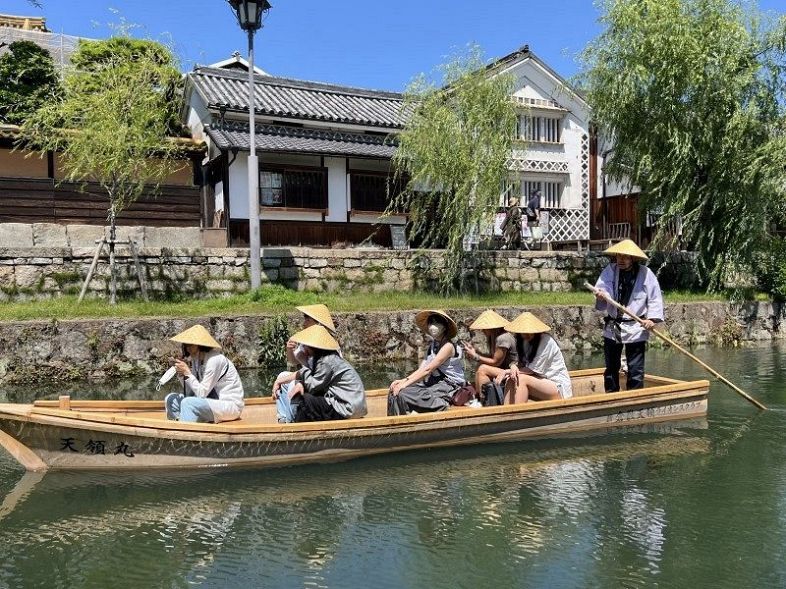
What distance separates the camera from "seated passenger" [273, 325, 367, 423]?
6582mm

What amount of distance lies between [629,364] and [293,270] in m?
9.41

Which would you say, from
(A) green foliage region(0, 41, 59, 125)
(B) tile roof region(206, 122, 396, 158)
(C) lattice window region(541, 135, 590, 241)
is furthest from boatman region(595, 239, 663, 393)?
(A) green foliage region(0, 41, 59, 125)

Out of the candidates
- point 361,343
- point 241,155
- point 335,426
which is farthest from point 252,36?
point 335,426

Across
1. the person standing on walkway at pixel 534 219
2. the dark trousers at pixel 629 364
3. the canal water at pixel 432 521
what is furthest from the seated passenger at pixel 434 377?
the person standing on walkway at pixel 534 219

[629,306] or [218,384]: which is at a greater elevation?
[629,306]

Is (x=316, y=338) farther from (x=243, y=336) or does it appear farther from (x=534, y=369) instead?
(x=243, y=336)

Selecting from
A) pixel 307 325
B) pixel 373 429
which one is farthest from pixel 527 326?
pixel 307 325

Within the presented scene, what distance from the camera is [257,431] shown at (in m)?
6.34

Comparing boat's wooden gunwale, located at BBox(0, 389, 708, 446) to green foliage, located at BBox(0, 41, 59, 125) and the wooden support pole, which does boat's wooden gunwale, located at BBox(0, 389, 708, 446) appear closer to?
the wooden support pole

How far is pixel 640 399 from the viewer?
8008mm

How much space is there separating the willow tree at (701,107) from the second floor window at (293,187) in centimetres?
747

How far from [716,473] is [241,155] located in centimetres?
1377

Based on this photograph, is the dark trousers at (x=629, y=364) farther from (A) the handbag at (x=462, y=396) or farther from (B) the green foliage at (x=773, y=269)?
(B) the green foliage at (x=773, y=269)

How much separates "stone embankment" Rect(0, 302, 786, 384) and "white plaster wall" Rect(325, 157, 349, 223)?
492 cm
